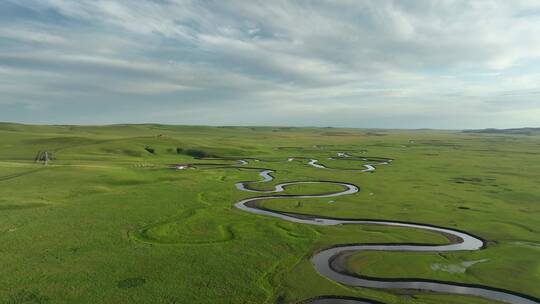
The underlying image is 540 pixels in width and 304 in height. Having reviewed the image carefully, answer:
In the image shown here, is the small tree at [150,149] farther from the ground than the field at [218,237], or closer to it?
farther from the ground

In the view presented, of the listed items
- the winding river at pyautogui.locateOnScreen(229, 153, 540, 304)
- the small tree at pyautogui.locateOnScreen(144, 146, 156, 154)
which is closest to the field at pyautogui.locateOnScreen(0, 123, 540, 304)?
the winding river at pyautogui.locateOnScreen(229, 153, 540, 304)

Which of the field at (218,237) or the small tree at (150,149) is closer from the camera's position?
the field at (218,237)

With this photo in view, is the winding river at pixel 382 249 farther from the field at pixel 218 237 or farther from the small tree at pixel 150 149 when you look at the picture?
the small tree at pixel 150 149

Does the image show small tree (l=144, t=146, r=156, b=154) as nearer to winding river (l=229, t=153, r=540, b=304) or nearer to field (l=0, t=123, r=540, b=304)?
field (l=0, t=123, r=540, b=304)

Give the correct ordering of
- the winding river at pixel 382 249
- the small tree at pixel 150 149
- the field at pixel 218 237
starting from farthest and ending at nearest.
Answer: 1. the small tree at pixel 150 149
2. the field at pixel 218 237
3. the winding river at pixel 382 249

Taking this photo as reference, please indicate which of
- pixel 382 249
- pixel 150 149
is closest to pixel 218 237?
pixel 382 249

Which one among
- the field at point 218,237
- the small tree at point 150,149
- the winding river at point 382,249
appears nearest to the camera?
the winding river at point 382,249

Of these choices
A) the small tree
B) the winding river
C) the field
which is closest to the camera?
the winding river

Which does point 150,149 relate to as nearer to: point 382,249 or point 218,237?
point 218,237

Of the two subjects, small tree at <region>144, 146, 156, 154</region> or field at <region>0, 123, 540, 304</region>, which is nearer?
field at <region>0, 123, 540, 304</region>

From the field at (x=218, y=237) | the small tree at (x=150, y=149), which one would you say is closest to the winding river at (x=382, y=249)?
the field at (x=218, y=237)

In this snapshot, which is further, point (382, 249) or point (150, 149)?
point (150, 149)

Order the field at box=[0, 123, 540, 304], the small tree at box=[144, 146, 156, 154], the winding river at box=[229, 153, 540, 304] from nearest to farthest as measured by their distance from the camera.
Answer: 1. the winding river at box=[229, 153, 540, 304]
2. the field at box=[0, 123, 540, 304]
3. the small tree at box=[144, 146, 156, 154]
